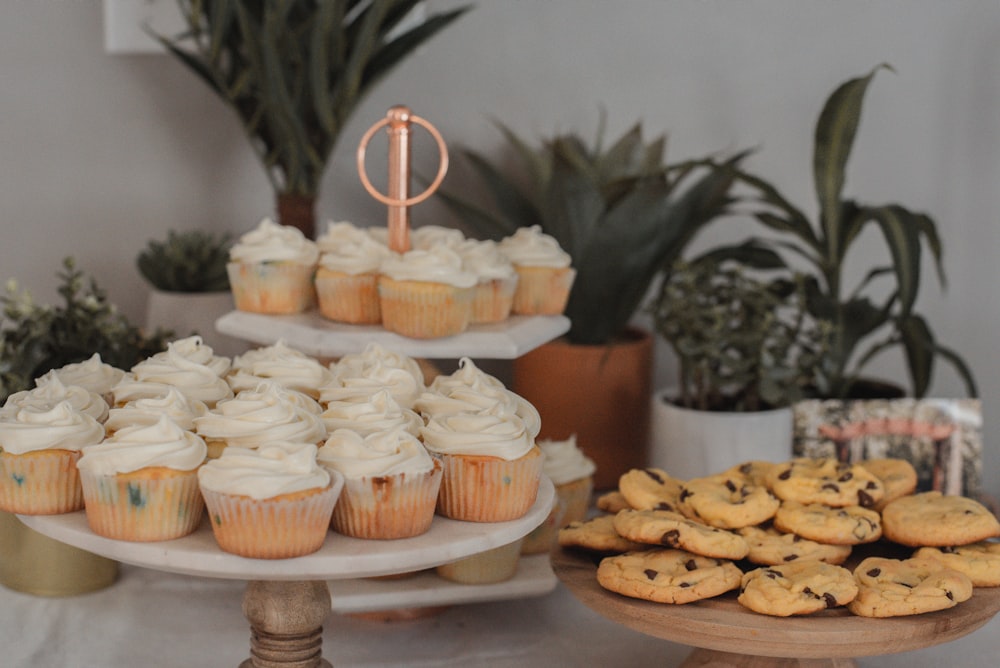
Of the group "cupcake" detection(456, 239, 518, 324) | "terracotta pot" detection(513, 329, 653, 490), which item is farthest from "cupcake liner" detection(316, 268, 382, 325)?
"terracotta pot" detection(513, 329, 653, 490)

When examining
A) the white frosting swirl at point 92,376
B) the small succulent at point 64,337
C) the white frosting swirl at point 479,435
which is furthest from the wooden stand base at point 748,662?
the small succulent at point 64,337

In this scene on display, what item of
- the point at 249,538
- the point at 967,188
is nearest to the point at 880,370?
the point at 967,188

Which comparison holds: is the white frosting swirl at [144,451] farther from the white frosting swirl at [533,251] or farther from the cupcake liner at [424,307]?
the white frosting swirl at [533,251]

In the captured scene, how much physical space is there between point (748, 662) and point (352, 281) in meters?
0.53

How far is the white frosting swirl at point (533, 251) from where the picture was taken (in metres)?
1.19

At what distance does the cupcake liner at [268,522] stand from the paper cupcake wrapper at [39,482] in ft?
0.47

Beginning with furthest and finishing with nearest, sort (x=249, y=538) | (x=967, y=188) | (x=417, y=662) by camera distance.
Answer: (x=967, y=188), (x=417, y=662), (x=249, y=538)

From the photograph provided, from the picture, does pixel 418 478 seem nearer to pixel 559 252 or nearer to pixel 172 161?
pixel 559 252

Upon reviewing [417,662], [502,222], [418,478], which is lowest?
[417,662]

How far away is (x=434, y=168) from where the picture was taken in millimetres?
1735

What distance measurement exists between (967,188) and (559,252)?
84 cm

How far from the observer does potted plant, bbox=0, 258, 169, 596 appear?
47.8 inches

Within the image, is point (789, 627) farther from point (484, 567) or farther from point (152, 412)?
point (152, 412)

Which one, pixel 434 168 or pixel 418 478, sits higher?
pixel 434 168
